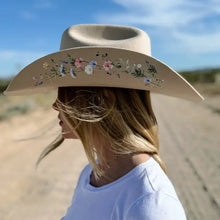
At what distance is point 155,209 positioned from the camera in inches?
44.4

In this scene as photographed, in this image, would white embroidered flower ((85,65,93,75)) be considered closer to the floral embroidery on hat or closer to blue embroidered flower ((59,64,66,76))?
the floral embroidery on hat

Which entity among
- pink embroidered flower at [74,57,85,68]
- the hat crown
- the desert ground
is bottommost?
the desert ground

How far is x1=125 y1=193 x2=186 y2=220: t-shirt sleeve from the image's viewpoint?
1122mm

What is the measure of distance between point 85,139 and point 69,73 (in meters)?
0.29

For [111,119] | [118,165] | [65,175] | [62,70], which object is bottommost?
[65,175]

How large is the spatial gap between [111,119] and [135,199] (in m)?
0.37

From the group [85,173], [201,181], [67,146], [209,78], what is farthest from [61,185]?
[209,78]

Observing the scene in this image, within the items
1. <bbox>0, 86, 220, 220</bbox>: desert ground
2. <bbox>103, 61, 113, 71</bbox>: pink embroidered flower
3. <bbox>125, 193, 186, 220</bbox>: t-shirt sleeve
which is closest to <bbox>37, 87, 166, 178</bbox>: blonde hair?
<bbox>103, 61, 113, 71</bbox>: pink embroidered flower

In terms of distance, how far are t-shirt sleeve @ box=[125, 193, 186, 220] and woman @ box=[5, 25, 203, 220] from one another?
0.09 m

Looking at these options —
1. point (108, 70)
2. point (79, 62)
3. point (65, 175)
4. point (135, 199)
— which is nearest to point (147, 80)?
point (108, 70)

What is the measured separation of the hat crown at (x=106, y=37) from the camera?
147 centimetres

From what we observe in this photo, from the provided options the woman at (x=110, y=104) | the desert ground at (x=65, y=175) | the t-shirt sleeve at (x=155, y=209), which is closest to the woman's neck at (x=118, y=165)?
the woman at (x=110, y=104)

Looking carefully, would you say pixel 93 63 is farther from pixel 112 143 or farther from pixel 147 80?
pixel 112 143

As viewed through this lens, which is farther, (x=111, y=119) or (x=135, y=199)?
(x=111, y=119)
